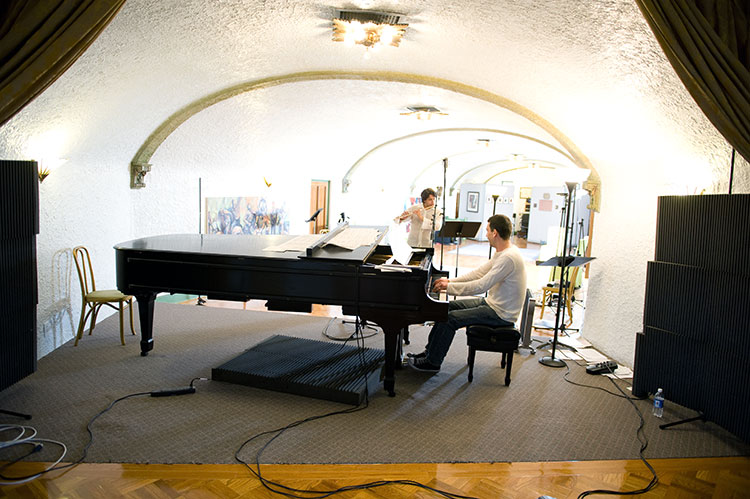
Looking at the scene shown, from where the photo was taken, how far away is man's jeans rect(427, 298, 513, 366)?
4215mm

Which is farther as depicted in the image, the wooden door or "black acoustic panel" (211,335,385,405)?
the wooden door

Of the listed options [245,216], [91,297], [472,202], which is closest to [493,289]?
[91,297]

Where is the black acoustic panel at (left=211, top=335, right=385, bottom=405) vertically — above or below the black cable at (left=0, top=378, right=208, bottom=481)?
above

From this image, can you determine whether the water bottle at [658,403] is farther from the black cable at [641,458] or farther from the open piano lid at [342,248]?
the open piano lid at [342,248]

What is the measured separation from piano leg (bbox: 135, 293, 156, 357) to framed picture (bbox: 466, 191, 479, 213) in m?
13.8

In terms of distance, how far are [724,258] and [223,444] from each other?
3497mm

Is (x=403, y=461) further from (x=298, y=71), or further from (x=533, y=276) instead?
(x=533, y=276)

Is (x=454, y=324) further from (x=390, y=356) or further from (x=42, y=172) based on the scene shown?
(x=42, y=172)

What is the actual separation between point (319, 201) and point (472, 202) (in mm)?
7816

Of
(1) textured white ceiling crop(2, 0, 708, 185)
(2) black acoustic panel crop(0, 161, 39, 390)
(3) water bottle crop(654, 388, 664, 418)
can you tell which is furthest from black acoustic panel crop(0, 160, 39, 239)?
(3) water bottle crop(654, 388, 664, 418)

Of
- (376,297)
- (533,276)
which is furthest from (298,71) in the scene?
(533,276)

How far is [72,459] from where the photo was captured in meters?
2.92

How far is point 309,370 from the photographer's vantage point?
4137mm

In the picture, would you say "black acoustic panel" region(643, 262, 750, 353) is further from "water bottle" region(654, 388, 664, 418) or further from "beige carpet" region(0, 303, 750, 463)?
"beige carpet" region(0, 303, 750, 463)
